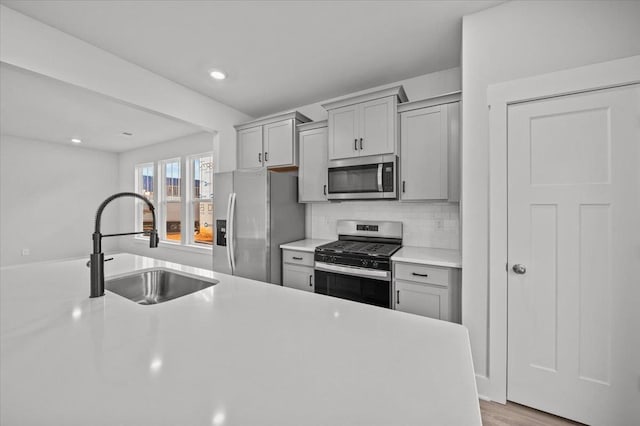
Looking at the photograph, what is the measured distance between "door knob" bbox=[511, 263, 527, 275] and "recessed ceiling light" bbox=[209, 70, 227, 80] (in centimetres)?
309

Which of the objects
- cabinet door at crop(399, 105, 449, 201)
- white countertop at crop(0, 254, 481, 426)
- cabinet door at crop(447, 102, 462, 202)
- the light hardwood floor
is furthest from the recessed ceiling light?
the light hardwood floor

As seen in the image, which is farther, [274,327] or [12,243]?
[12,243]

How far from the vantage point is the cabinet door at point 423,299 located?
209cm

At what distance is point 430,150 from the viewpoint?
2.43 metres

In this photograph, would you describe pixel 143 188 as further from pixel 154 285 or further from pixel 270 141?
pixel 154 285

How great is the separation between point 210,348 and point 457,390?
25.5 inches

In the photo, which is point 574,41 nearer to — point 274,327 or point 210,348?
point 274,327

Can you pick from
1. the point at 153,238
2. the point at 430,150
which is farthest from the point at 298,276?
the point at 430,150

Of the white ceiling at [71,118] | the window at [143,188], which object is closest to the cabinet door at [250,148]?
the white ceiling at [71,118]

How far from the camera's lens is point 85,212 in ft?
19.6

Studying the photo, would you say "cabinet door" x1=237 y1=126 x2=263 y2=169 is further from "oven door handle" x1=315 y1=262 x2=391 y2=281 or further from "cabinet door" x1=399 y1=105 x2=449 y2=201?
"cabinet door" x1=399 y1=105 x2=449 y2=201

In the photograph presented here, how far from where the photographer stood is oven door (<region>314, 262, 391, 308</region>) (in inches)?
91.7

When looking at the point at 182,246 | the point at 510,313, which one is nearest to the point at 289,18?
the point at 510,313

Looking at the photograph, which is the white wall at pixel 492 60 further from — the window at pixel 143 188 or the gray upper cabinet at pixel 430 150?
the window at pixel 143 188
